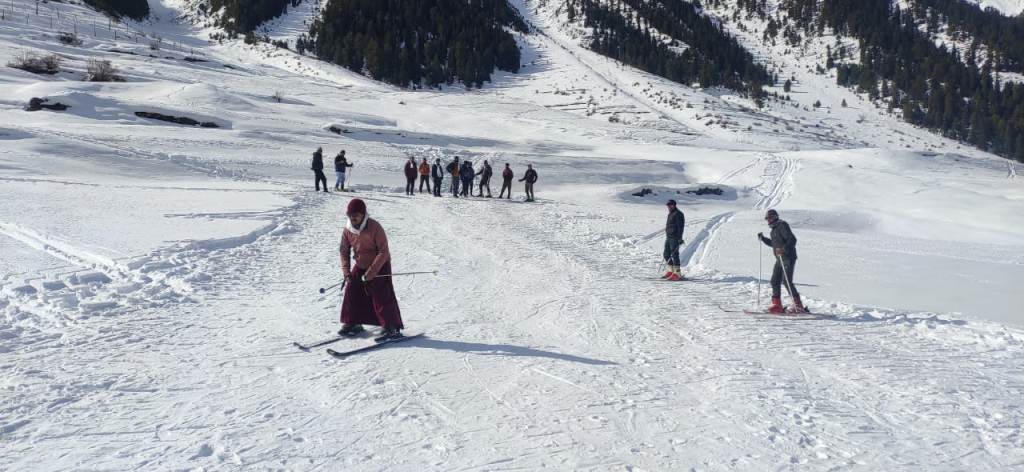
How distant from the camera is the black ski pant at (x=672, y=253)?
11.6m

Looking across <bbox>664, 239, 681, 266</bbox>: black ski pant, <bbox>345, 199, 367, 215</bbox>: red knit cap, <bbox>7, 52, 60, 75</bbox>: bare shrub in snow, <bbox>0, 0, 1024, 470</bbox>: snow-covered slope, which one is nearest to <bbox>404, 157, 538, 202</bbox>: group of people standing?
<bbox>0, 0, 1024, 470</bbox>: snow-covered slope

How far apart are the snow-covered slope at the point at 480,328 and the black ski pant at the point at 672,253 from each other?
1.82 ft

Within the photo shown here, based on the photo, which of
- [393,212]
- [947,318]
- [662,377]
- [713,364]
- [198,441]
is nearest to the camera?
[198,441]

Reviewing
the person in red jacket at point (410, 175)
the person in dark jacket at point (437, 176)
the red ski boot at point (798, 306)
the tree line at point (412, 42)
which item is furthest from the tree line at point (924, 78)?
the red ski boot at point (798, 306)

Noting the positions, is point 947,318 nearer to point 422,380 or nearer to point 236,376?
point 422,380

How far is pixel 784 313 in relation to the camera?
9.02 metres

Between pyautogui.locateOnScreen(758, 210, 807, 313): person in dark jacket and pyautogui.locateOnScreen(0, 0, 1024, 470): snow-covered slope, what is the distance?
0.51 m

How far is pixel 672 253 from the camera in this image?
38.2 feet

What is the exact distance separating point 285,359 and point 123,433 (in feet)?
6.02

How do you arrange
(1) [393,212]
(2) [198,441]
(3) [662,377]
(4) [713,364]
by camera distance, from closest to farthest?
(2) [198,441], (3) [662,377], (4) [713,364], (1) [393,212]

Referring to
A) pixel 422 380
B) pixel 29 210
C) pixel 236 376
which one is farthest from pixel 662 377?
pixel 29 210

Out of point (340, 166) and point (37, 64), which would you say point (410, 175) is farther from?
point (37, 64)

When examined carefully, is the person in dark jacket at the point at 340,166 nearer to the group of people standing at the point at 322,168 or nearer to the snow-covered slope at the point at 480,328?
the group of people standing at the point at 322,168

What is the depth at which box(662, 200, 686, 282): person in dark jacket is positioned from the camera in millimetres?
11500
